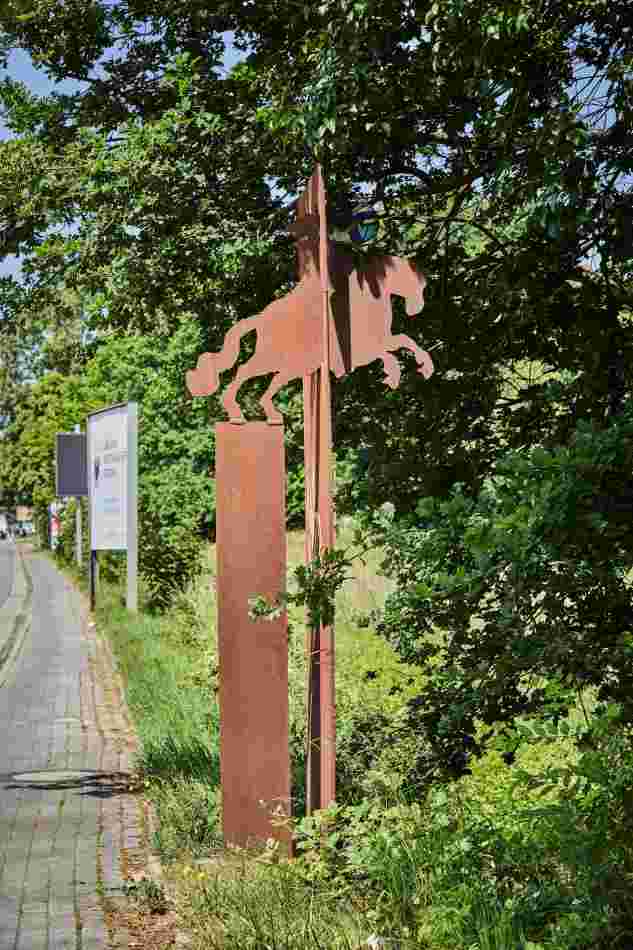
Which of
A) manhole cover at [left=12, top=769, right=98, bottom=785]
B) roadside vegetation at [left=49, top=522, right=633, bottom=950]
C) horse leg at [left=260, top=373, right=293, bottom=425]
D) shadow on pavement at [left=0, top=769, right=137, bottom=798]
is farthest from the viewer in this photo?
manhole cover at [left=12, top=769, right=98, bottom=785]

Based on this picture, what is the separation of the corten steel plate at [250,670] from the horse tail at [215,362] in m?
0.27

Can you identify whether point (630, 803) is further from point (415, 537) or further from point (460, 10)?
point (460, 10)

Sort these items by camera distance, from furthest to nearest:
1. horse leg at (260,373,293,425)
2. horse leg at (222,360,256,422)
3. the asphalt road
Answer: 1. the asphalt road
2. horse leg at (222,360,256,422)
3. horse leg at (260,373,293,425)

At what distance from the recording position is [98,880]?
667cm

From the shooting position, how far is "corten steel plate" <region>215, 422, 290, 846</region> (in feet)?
21.4

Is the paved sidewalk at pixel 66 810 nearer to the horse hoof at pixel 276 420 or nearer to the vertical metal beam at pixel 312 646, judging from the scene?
the vertical metal beam at pixel 312 646

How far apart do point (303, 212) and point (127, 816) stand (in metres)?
3.81

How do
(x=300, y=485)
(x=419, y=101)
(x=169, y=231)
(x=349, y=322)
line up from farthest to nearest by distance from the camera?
(x=300, y=485) → (x=169, y=231) → (x=419, y=101) → (x=349, y=322)

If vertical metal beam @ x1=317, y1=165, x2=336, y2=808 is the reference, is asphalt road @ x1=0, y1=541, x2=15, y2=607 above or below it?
below

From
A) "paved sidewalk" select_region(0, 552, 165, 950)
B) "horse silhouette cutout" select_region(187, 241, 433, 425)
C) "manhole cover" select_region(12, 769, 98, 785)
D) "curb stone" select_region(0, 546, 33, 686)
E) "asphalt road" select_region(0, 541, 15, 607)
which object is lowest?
"manhole cover" select_region(12, 769, 98, 785)

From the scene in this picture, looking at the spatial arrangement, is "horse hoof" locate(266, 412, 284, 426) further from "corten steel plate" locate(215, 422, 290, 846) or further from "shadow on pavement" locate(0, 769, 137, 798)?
"shadow on pavement" locate(0, 769, 137, 798)

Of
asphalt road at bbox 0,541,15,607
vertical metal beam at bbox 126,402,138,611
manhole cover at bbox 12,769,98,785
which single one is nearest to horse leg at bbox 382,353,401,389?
manhole cover at bbox 12,769,98,785

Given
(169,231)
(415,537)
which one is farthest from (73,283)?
(415,537)

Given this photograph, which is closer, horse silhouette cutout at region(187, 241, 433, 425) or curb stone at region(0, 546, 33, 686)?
horse silhouette cutout at region(187, 241, 433, 425)
